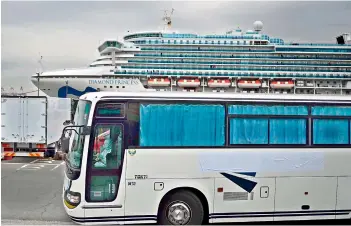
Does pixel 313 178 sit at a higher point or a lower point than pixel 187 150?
lower

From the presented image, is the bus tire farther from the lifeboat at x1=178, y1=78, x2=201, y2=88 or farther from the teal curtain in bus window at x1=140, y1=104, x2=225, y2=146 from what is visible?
the lifeboat at x1=178, y1=78, x2=201, y2=88

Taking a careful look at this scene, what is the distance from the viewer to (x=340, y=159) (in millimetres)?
5527

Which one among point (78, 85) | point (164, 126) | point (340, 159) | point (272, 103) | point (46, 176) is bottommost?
point (46, 176)

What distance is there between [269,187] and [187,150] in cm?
144

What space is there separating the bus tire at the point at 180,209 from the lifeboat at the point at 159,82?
43247 millimetres

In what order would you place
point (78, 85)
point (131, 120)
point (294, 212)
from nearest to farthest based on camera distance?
point (131, 120)
point (294, 212)
point (78, 85)

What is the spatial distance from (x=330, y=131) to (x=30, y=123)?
31.5 feet

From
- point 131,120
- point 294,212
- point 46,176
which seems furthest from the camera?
point 46,176

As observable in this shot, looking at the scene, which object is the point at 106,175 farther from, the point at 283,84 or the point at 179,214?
the point at 283,84

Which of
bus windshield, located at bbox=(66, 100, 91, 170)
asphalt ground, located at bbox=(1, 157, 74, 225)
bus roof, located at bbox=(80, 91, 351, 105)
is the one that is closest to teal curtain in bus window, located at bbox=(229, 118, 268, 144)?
bus roof, located at bbox=(80, 91, 351, 105)

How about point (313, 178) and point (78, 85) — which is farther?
point (78, 85)

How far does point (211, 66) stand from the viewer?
164ft

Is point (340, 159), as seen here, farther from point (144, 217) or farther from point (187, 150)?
point (144, 217)

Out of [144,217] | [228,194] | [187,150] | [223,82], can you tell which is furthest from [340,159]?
[223,82]
